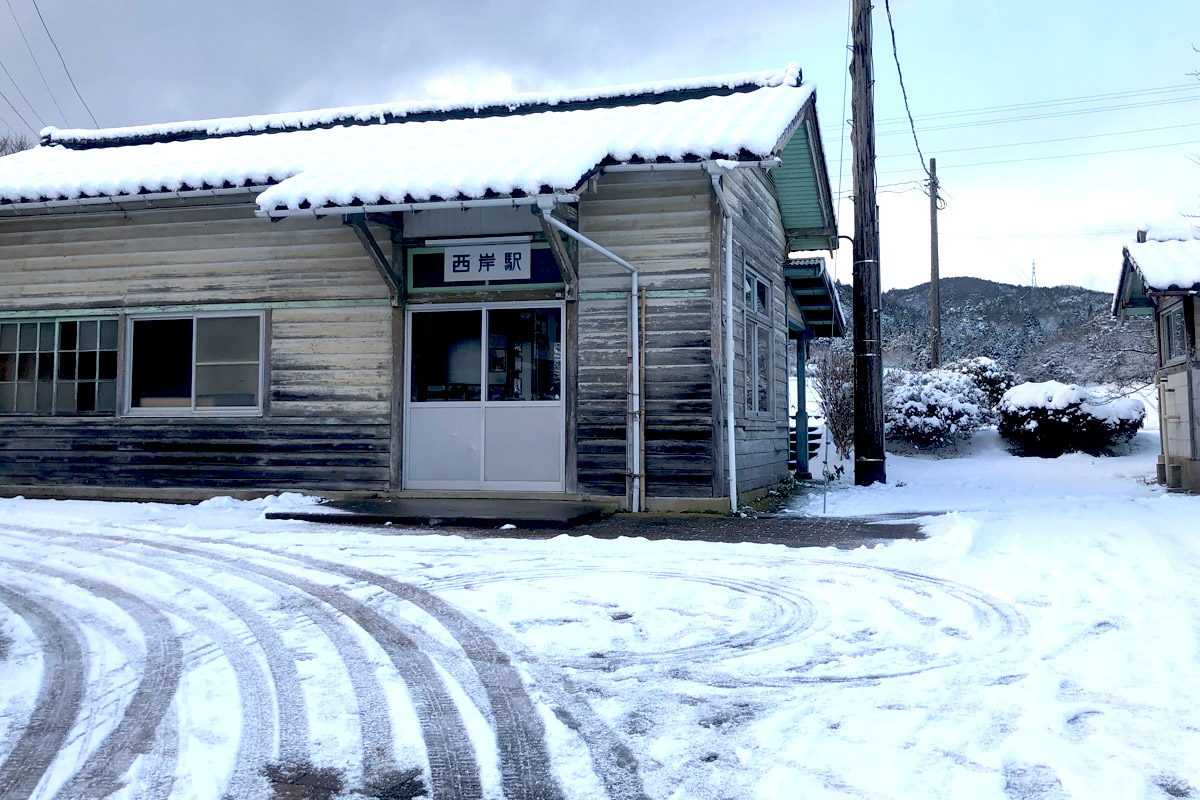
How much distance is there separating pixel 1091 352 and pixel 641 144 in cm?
3183

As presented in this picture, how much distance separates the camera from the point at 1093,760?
2891 mm

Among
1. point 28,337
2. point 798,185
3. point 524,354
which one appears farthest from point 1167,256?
point 28,337

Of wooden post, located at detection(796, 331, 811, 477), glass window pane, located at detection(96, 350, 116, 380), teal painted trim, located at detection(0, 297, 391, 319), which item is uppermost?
teal painted trim, located at detection(0, 297, 391, 319)

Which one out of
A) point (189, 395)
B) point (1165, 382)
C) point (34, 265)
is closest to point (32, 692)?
point (189, 395)

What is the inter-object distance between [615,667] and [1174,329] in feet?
39.5

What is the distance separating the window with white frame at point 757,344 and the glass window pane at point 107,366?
24.6 feet

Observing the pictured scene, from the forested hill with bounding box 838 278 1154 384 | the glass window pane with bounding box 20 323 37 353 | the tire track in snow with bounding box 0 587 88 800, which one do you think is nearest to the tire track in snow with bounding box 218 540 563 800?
the tire track in snow with bounding box 0 587 88 800

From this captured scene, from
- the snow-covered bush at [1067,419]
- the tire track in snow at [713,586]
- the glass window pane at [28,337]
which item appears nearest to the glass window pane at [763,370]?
the tire track in snow at [713,586]

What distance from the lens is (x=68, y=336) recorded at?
11766 mm

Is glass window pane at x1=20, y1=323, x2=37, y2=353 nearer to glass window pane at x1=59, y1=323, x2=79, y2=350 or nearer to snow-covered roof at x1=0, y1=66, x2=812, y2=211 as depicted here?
glass window pane at x1=59, y1=323, x2=79, y2=350

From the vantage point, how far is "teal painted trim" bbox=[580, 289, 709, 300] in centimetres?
961

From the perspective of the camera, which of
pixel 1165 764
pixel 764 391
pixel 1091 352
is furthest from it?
pixel 1091 352

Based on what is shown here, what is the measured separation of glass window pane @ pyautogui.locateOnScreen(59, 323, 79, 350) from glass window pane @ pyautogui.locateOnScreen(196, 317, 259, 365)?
5.62 feet

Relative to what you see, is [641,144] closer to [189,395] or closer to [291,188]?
[291,188]
